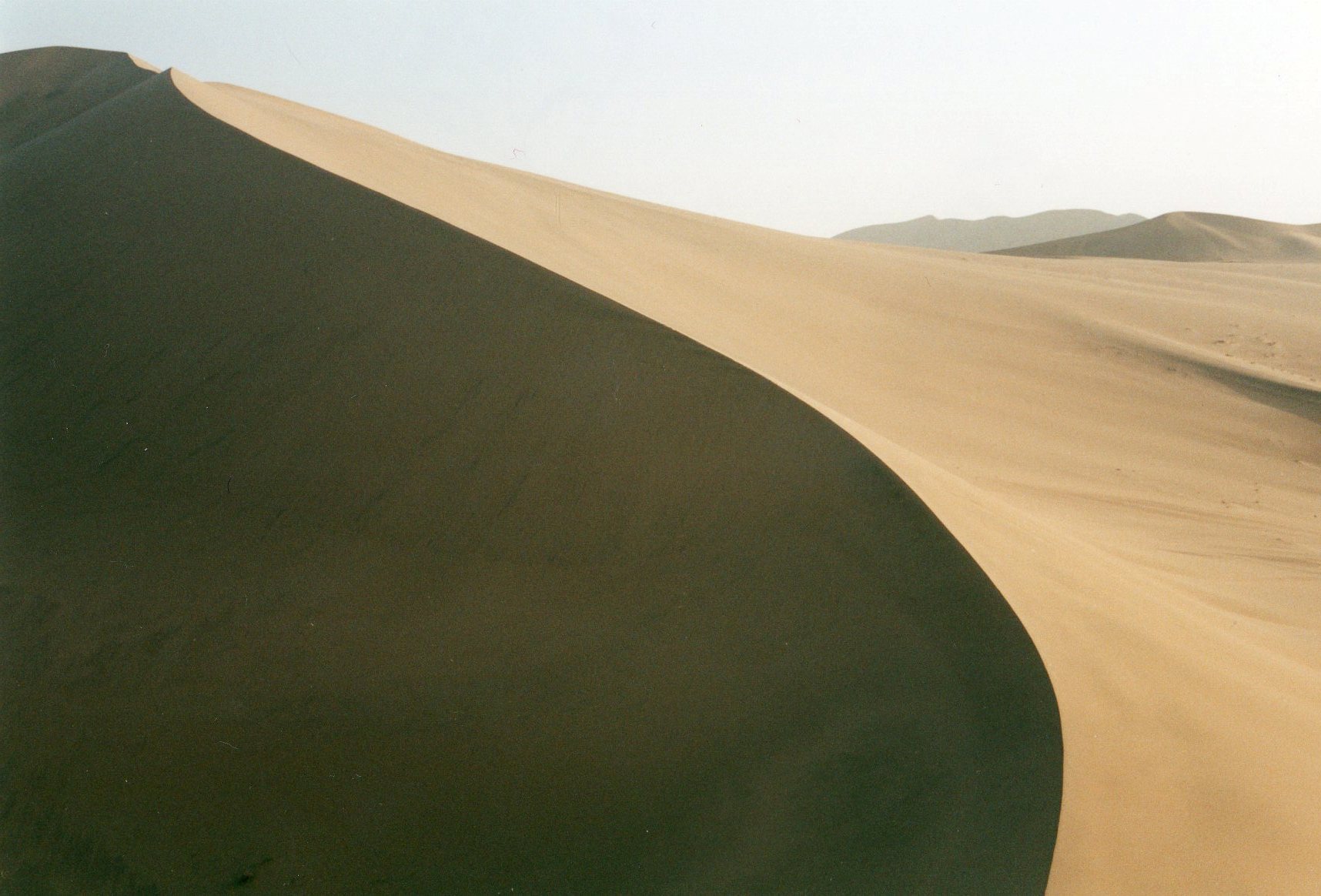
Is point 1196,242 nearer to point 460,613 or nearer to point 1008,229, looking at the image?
point 460,613

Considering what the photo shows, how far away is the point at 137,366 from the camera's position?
17.4 feet

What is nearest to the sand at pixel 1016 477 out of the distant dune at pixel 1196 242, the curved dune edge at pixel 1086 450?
the curved dune edge at pixel 1086 450

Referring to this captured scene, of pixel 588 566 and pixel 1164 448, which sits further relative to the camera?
pixel 1164 448

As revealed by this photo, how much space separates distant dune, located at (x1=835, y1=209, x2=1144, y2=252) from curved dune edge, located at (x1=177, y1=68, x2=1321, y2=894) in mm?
78452

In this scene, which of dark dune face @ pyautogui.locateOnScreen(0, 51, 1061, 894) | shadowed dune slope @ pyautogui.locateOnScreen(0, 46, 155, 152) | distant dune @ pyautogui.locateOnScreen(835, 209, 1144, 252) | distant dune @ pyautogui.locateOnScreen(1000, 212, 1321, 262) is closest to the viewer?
dark dune face @ pyautogui.locateOnScreen(0, 51, 1061, 894)

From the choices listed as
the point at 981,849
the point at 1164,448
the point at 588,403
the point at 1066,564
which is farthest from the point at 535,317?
the point at 1164,448

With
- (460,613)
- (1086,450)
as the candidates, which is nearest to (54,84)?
(460,613)

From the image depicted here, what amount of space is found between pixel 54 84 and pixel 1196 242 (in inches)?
1639

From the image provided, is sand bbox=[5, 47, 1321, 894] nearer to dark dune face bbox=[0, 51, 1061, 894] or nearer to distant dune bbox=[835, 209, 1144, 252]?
dark dune face bbox=[0, 51, 1061, 894]

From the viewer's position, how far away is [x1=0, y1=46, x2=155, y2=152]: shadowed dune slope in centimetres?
1077

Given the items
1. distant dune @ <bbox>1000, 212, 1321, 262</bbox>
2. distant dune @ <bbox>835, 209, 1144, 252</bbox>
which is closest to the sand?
distant dune @ <bbox>1000, 212, 1321, 262</bbox>

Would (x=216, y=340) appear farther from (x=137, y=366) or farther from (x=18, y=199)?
(x=18, y=199)

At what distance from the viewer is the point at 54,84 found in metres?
11.8

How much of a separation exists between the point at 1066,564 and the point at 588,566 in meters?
2.05
